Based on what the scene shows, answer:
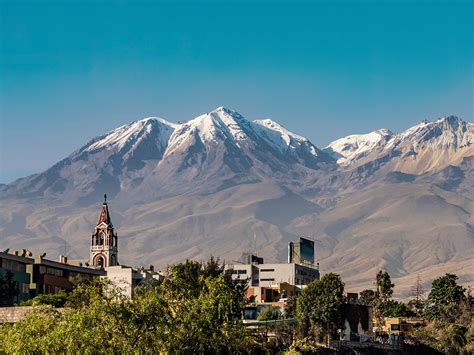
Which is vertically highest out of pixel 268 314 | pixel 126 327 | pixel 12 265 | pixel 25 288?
pixel 12 265

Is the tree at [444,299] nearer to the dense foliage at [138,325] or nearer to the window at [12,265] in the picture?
the window at [12,265]

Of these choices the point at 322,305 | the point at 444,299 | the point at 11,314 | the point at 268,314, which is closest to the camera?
the point at 11,314

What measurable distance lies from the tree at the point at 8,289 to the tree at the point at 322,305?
109 ft

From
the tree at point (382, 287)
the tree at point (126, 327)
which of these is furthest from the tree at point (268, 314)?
the tree at point (126, 327)

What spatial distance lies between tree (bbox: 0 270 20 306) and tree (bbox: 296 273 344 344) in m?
33.3

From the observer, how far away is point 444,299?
18400 cm

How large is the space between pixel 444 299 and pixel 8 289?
7297 centimetres

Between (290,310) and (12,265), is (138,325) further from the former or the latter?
(12,265)

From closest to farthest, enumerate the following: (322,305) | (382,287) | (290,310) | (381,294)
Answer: (322,305), (290,310), (382,287), (381,294)

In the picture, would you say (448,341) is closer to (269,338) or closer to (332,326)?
(332,326)

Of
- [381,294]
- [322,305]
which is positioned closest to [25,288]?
[322,305]

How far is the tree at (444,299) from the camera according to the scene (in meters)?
177

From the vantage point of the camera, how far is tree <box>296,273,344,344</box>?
429ft

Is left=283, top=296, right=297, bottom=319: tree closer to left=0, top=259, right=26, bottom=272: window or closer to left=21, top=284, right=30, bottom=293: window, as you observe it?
left=21, top=284, right=30, bottom=293: window
